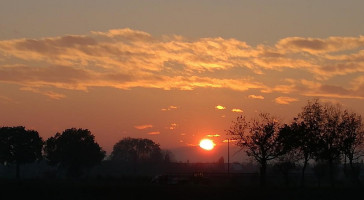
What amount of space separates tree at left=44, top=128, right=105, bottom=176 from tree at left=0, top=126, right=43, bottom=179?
5.04 m

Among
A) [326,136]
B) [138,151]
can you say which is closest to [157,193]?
[326,136]

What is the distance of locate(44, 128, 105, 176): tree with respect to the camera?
124 meters

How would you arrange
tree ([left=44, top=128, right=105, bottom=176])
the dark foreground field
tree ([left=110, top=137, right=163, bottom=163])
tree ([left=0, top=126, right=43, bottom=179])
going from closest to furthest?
the dark foreground field, tree ([left=0, top=126, right=43, bottom=179]), tree ([left=44, top=128, right=105, bottom=176]), tree ([left=110, top=137, right=163, bottom=163])

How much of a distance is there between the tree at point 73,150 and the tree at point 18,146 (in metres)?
5.04

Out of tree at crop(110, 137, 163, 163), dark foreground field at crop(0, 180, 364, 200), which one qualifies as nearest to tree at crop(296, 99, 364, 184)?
dark foreground field at crop(0, 180, 364, 200)

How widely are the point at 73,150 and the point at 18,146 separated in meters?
12.4

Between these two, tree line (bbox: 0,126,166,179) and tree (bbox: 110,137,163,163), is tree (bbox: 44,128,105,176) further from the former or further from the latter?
tree (bbox: 110,137,163,163)

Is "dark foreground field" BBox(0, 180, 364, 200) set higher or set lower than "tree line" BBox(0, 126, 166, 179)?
lower

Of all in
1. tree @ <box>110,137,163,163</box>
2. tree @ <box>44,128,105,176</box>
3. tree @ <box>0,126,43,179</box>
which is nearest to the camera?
tree @ <box>0,126,43,179</box>

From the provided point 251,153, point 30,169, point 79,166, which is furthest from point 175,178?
point 30,169

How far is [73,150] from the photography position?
123875mm

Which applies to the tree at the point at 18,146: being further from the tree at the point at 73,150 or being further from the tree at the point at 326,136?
the tree at the point at 326,136

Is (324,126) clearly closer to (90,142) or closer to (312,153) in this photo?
(312,153)

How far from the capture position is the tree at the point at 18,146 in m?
117
